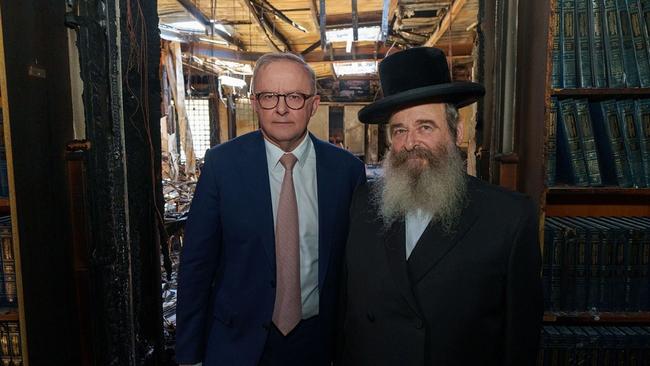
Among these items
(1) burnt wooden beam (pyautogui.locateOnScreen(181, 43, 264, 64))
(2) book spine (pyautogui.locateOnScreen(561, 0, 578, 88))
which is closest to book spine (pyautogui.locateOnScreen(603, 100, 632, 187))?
(2) book spine (pyautogui.locateOnScreen(561, 0, 578, 88))

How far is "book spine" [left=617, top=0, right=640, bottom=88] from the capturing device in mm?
1846

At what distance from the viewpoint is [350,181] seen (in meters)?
1.74

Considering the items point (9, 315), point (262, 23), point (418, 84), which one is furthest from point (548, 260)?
point (262, 23)

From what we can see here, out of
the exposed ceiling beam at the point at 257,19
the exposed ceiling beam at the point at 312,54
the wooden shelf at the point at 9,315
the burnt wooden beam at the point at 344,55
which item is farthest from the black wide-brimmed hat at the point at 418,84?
the burnt wooden beam at the point at 344,55

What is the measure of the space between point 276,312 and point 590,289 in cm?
158

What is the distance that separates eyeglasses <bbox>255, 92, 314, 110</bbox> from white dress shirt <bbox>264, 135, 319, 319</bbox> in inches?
6.1

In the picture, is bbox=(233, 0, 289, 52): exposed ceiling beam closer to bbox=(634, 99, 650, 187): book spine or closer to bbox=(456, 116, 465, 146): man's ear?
bbox=(456, 116, 465, 146): man's ear

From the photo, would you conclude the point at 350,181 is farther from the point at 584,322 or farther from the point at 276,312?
the point at 584,322

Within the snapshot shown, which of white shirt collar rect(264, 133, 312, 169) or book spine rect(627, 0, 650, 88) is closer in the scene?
white shirt collar rect(264, 133, 312, 169)

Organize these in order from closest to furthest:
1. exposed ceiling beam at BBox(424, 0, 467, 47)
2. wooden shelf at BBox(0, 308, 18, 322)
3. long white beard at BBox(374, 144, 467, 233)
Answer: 1. long white beard at BBox(374, 144, 467, 233)
2. wooden shelf at BBox(0, 308, 18, 322)
3. exposed ceiling beam at BBox(424, 0, 467, 47)

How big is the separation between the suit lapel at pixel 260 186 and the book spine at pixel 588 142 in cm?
156

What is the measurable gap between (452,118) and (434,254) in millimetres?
569

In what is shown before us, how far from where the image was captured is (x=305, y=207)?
163 cm

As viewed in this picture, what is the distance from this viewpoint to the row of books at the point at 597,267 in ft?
6.17
